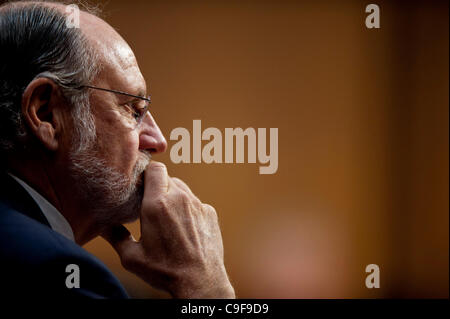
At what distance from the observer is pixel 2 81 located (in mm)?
1206

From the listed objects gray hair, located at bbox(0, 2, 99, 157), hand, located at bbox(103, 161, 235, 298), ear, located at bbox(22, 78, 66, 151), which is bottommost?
hand, located at bbox(103, 161, 235, 298)

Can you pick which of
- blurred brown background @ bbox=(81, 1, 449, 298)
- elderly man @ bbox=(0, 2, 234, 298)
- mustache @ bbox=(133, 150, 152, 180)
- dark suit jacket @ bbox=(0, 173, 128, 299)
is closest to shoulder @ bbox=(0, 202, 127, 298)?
dark suit jacket @ bbox=(0, 173, 128, 299)

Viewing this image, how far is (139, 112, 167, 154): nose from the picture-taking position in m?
1.39

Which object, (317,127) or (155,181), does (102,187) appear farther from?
(317,127)

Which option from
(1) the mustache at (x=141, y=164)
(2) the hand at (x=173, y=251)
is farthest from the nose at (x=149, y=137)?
(2) the hand at (x=173, y=251)

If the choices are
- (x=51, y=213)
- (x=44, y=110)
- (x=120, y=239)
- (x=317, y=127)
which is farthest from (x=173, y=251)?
(x=317, y=127)

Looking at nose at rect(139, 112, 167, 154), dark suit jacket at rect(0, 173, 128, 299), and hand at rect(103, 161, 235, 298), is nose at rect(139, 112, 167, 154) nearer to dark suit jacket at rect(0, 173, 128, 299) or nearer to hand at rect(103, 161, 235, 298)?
hand at rect(103, 161, 235, 298)

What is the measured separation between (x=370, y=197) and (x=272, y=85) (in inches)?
38.7

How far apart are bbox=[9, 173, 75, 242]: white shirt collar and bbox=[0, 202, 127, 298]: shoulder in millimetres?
183

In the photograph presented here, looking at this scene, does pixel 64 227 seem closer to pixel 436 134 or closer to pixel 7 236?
pixel 7 236

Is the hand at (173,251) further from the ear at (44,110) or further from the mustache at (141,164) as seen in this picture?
the ear at (44,110)

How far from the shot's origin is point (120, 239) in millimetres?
1324

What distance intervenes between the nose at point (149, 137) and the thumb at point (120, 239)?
0.80 feet

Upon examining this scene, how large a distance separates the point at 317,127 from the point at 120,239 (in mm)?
1726
